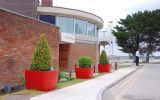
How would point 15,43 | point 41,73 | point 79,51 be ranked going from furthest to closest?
1. point 79,51
2. point 15,43
3. point 41,73

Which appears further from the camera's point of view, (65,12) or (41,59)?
(65,12)

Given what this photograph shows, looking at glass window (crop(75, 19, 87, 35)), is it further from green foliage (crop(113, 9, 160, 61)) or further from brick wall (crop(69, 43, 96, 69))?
green foliage (crop(113, 9, 160, 61))

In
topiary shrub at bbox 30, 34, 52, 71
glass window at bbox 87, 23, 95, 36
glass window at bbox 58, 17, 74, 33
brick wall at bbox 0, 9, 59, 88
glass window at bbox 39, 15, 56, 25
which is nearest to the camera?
brick wall at bbox 0, 9, 59, 88

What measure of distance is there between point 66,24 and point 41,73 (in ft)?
69.0

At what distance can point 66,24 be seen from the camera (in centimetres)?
3672

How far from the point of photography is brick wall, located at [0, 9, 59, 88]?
619 inches

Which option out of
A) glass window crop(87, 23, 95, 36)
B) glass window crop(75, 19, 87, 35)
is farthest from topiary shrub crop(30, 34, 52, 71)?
glass window crop(87, 23, 95, 36)

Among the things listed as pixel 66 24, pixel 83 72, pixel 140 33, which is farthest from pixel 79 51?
pixel 140 33

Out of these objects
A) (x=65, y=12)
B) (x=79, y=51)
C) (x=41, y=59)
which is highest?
(x=65, y=12)

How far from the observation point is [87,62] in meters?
25.8

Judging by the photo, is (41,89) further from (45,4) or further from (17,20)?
(45,4)

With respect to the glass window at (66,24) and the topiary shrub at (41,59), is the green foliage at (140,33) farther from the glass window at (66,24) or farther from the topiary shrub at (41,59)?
the topiary shrub at (41,59)

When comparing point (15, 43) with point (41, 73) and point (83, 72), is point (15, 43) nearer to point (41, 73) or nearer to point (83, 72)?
point (41, 73)

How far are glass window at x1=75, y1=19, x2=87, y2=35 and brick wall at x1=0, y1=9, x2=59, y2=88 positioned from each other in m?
17.8
